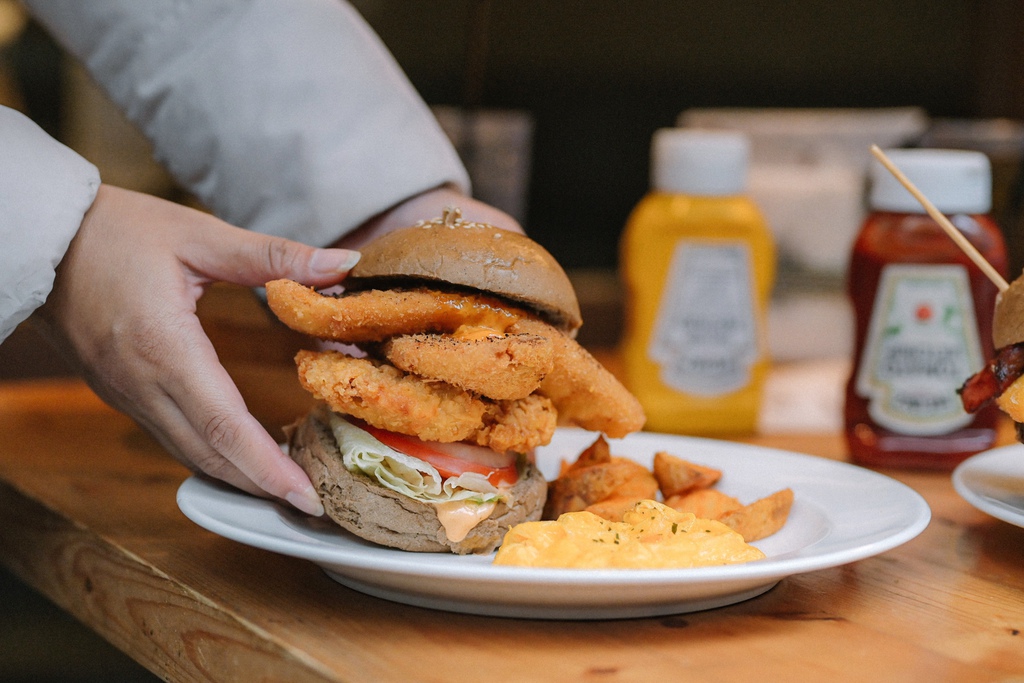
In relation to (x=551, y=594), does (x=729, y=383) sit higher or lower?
lower

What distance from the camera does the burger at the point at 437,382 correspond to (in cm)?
Answer: 107

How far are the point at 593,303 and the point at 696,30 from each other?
1486 millimetres

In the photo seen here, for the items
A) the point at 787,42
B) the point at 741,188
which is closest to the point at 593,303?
the point at 741,188

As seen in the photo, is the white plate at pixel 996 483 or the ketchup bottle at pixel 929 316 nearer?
the white plate at pixel 996 483

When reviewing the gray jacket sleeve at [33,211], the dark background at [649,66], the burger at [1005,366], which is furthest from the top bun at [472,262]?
the dark background at [649,66]

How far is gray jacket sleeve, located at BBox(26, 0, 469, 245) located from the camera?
1.70 meters

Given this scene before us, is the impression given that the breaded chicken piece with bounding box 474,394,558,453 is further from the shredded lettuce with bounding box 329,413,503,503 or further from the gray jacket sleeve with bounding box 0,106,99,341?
the gray jacket sleeve with bounding box 0,106,99,341

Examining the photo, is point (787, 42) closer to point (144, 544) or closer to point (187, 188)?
point (187, 188)

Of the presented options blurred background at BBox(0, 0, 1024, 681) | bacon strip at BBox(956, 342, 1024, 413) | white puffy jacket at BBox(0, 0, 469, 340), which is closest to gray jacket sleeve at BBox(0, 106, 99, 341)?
white puffy jacket at BBox(0, 0, 469, 340)

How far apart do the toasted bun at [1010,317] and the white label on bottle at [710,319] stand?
0.71 m

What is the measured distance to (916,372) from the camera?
5.47 feet

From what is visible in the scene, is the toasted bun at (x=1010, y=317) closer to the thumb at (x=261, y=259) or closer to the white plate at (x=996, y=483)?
the white plate at (x=996, y=483)

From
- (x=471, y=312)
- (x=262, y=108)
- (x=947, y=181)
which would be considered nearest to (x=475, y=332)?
(x=471, y=312)

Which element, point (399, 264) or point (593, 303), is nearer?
point (399, 264)
